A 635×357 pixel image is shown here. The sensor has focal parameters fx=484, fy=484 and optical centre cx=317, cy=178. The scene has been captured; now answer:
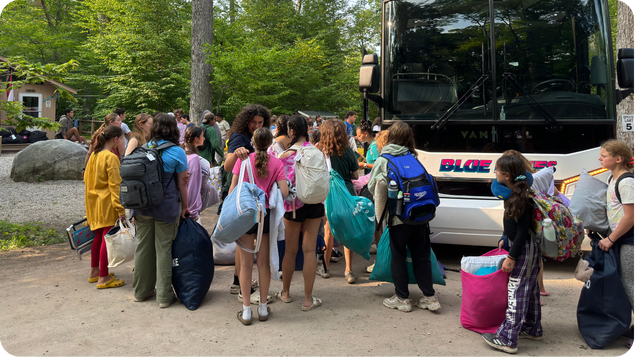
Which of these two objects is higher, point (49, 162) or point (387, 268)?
point (49, 162)

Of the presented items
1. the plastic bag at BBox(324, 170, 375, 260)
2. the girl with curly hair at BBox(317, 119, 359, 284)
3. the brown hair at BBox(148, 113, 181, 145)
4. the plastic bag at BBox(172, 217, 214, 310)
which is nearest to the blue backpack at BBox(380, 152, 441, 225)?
the plastic bag at BBox(324, 170, 375, 260)

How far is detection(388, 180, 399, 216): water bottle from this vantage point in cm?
427

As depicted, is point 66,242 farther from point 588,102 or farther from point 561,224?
point 588,102

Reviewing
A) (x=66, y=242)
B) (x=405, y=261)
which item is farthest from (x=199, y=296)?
(x=66, y=242)

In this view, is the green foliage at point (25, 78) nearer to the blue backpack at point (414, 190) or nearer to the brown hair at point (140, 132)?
the brown hair at point (140, 132)

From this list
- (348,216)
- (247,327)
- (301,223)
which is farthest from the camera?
(348,216)

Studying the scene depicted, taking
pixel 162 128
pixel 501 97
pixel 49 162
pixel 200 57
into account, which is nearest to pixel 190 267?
pixel 162 128

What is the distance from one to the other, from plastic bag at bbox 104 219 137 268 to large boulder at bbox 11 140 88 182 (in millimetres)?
8790

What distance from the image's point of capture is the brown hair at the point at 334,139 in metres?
5.30

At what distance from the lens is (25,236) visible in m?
7.20

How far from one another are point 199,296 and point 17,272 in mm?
2640

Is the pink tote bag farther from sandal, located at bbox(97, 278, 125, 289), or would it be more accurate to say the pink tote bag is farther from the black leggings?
sandal, located at bbox(97, 278, 125, 289)

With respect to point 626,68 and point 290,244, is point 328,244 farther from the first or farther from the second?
point 626,68

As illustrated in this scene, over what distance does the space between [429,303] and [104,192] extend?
11.4 feet
